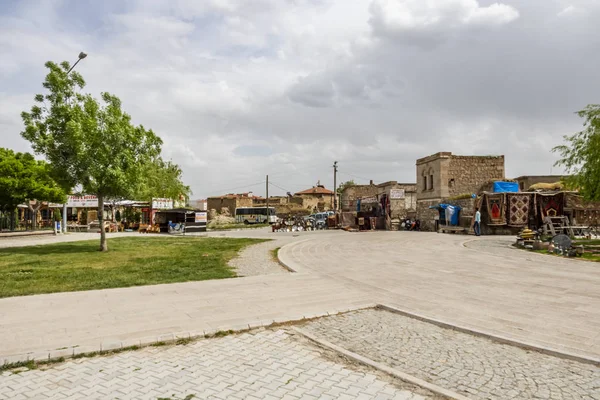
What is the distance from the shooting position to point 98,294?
7598 millimetres

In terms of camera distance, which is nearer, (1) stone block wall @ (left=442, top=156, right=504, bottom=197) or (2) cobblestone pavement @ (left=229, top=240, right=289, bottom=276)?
(2) cobblestone pavement @ (left=229, top=240, right=289, bottom=276)

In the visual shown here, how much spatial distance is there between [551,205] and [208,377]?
87.4ft

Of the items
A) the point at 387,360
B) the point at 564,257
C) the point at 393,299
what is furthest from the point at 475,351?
the point at 564,257

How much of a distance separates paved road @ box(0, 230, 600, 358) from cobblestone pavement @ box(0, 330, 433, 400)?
1.76 ft

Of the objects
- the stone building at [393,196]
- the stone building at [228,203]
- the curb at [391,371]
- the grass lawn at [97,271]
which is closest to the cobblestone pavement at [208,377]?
the curb at [391,371]

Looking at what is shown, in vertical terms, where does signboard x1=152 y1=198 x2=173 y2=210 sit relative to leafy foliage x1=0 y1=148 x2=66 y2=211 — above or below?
below

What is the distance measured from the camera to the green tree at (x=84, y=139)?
15430mm

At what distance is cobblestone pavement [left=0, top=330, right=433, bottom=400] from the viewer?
11.8 feet

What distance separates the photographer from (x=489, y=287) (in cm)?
834

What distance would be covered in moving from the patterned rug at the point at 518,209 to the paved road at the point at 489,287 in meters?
11.5

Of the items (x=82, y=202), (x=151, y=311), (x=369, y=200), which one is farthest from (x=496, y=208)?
(x=82, y=202)

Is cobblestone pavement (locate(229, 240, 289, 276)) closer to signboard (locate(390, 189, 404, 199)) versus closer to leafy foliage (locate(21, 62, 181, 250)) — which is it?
leafy foliage (locate(21, 62, 181, 250))

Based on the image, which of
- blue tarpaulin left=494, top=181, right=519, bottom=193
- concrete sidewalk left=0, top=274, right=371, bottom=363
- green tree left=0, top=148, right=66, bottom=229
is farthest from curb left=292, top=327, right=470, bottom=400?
green tree left=0, top=148, right=66, bottom=229

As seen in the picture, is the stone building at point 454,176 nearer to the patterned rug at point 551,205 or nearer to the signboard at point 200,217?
the patterned rug at point 551,205
